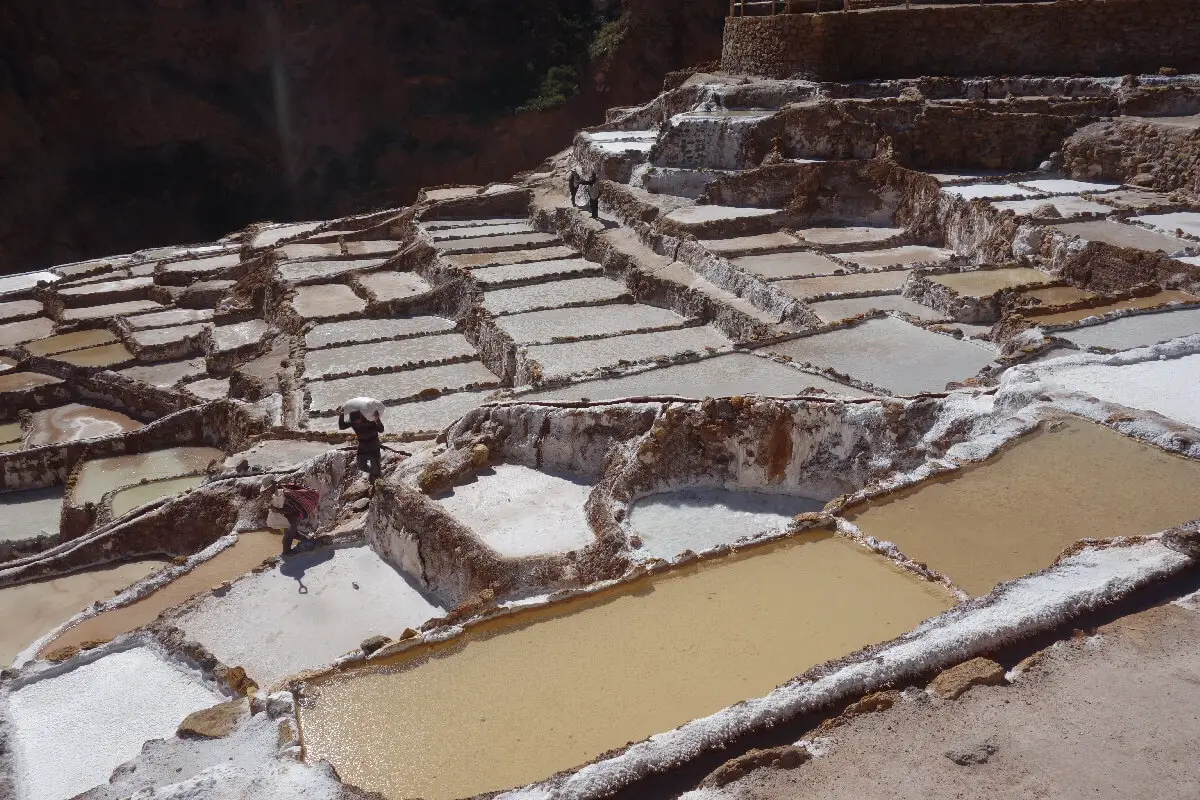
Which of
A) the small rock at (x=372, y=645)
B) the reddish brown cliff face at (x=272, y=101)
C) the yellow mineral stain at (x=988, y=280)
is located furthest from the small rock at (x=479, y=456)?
the reddish brown cliff face at (x=272, y=101)

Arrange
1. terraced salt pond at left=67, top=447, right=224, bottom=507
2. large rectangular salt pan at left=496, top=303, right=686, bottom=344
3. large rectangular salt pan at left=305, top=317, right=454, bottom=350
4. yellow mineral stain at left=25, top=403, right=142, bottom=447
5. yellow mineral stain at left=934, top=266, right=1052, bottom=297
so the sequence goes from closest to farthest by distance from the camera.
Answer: yellow mineral stain at left=934, top=266, right=1052, bottom=297
terraced salt pond at left=67, top=447, right=224, bottom=507
large rectangular salt pan at left=496, top=303, right=686, bottom=344
yellow mineral stain at left=25, top=403, right=142, bottom=447
large rectangular salt pan at left=305, top=317, right=454, bottom=350

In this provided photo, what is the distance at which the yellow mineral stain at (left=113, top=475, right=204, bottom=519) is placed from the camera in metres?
10.6

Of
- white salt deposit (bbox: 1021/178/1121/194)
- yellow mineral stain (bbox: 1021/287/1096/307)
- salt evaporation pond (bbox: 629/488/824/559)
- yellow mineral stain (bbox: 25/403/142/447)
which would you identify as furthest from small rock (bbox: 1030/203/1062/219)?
yellow mineral stain (bbox: 25/403/142/447)

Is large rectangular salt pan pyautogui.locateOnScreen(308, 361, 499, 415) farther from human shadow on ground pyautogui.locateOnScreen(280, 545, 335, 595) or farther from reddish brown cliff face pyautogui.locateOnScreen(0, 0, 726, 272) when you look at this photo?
reddish brown cliff face pyautogui.locateOnScreen(0, 0, 726, 272)

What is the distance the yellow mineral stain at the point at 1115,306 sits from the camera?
8.59 metres

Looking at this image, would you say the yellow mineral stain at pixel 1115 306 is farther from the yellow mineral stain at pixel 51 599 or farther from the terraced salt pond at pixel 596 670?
the yellow mineral stain at pixel 51 599

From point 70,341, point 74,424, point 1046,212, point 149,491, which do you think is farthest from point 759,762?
point 70,341

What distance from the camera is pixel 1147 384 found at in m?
6.46

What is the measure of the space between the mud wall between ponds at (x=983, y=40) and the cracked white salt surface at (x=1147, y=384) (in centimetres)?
1033

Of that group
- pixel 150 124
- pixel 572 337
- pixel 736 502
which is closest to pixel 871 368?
pixel 736 502

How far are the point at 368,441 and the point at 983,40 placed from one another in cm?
1289

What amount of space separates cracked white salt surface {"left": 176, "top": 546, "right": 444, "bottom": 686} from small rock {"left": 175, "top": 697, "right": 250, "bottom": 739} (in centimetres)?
179

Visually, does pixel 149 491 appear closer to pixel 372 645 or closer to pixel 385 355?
pixel 385 355

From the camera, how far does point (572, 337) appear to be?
11.6 metres
